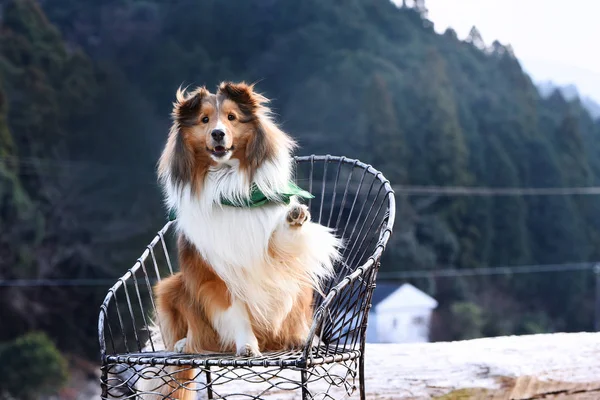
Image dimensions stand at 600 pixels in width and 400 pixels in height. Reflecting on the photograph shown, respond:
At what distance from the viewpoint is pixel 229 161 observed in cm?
188

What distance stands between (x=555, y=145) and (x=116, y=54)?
20.1 feet

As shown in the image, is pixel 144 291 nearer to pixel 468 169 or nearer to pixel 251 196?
pixel 468 169

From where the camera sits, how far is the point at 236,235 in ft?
6.00

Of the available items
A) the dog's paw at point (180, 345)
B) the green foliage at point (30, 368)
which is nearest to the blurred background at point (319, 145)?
the green foliage at point (30, 368)

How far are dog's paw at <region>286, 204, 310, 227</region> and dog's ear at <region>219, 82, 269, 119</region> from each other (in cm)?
29

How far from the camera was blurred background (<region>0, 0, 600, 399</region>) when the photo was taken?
8.19 metres

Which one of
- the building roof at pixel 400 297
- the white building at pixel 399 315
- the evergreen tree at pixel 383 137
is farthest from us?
the evergreen tree at pixel 383 137

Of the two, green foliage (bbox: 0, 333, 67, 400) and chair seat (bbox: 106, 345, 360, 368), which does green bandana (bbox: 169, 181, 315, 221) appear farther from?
green foliage (bbox: 0, 333, 67, 400)

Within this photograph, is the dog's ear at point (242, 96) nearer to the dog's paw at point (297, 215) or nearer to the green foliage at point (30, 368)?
the dog's paw at point (297, 215)

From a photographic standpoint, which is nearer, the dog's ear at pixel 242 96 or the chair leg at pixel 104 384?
the chair leg at pixel 104 384

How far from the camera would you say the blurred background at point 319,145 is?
819 centimetres

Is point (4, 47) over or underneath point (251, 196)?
over

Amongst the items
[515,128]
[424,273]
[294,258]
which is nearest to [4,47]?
[424,273]

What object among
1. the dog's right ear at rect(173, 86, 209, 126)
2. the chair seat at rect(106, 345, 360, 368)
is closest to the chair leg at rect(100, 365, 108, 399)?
the chair seat at rect(106, 345, 360, 368)
